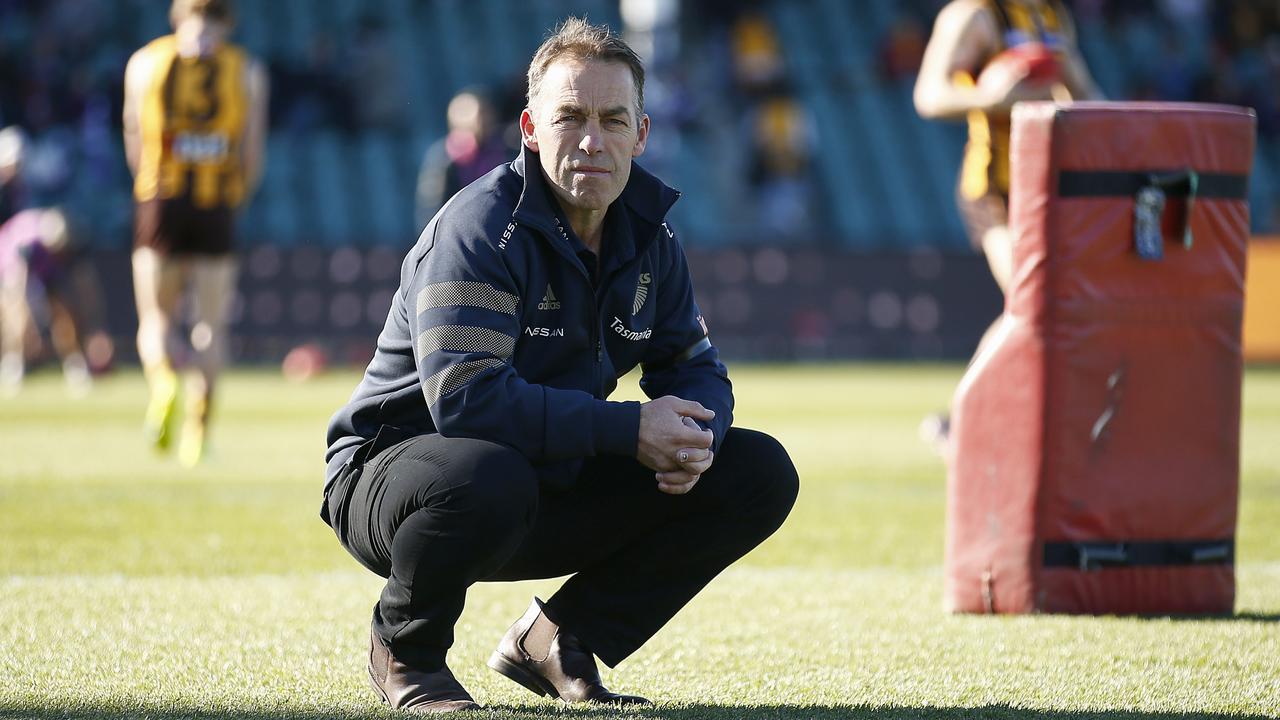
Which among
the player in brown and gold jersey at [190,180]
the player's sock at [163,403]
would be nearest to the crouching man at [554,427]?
the player's sock at [163,403]

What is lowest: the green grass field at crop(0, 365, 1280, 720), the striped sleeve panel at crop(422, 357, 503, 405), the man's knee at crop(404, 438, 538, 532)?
the green grass field at crop(0, 365, 1280, 720)

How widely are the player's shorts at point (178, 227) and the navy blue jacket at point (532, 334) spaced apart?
541 cm

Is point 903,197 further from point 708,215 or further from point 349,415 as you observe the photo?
point 349,415

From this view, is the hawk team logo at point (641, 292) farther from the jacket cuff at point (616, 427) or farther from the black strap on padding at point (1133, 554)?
→ the black strap on padding at point (1133, 554)

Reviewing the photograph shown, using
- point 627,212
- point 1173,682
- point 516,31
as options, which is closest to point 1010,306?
point 1173,682

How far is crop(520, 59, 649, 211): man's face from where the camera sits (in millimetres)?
3324

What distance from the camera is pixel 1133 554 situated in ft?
15.1

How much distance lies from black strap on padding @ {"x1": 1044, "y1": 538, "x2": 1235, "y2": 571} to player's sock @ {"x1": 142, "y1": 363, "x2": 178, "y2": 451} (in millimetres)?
5045

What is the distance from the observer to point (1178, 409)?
4617 mm

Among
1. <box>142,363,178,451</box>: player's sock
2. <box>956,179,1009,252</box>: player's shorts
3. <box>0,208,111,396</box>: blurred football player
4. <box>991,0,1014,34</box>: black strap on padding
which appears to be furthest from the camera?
<box>0,208,111,396</box>: blurred football player

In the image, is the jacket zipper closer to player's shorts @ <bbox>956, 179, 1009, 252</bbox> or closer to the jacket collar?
the jacket collar

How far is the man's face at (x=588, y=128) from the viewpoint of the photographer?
10.9 ft

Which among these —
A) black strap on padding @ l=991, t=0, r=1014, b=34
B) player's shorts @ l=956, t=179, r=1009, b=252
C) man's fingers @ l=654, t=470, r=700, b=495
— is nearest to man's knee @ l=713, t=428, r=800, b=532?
man's fingers @ l=654, t=470, r=700, b=495

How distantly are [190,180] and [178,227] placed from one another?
1.25 feet
